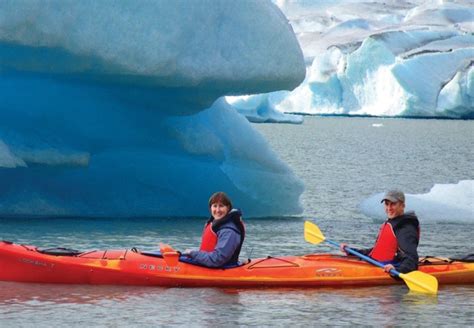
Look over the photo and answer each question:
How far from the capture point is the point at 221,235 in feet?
35.1

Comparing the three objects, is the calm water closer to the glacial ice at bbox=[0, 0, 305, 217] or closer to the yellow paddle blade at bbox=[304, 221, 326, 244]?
the glacial ice at bbox=[0, 0, 305, 217]

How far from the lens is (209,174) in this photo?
16859 millimetres

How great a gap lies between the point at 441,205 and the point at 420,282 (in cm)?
718

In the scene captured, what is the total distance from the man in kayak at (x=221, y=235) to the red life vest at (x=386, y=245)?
1.35 metres

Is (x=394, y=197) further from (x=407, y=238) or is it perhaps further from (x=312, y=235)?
(x=312, y=235)

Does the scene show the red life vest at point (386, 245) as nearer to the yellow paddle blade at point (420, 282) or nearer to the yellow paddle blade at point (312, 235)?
the yellow paddle blade at point (420, 282)

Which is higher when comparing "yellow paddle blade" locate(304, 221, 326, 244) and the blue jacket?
"yellow paddle blade" locate(304, 221, 326, 244)

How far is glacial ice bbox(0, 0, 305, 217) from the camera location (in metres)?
14.7

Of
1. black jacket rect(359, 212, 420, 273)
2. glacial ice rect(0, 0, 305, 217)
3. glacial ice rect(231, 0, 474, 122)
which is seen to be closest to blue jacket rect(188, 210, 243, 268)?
black jacket rect(359, 212, 420, 273)

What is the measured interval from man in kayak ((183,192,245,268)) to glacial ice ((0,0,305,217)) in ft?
14.4

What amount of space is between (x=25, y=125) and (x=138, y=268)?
5.62 metres

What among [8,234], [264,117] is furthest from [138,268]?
[264,117]

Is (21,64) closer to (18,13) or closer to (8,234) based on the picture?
(18,13)

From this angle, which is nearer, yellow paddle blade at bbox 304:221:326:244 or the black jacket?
the black jacket
